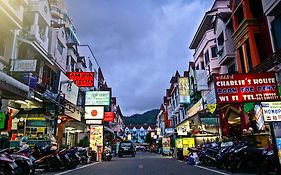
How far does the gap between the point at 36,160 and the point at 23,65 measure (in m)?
6.41

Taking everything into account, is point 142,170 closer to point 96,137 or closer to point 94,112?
point 96,137

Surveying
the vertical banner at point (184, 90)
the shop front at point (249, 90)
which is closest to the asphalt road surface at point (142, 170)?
the shop front at point (249, 90)

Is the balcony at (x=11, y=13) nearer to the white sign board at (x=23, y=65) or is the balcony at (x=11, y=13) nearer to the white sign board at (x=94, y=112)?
the white sign board at (x=23, y=65)

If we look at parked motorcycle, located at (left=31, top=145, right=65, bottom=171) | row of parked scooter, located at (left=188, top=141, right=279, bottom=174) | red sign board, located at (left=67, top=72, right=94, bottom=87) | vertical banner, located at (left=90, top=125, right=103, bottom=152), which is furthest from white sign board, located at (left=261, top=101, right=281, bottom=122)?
red sign board, located at (left=67, top=72, right=94, bottom=87)

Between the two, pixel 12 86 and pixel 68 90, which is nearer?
pixel 12 86

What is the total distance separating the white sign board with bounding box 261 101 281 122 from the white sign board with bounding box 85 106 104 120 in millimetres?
18698

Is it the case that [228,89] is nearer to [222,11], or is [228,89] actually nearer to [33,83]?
[33,83]

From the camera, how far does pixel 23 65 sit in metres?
15.2

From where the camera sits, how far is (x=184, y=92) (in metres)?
31.9

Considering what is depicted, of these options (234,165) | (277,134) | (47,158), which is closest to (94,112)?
(47,158)

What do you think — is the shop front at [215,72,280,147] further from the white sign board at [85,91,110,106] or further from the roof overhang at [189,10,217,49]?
the white sign board at [85,91,110,106]

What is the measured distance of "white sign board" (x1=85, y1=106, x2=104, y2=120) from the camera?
2538 cm

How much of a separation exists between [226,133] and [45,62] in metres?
16.5

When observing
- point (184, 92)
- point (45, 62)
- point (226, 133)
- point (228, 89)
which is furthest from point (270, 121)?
point (184, 92)
